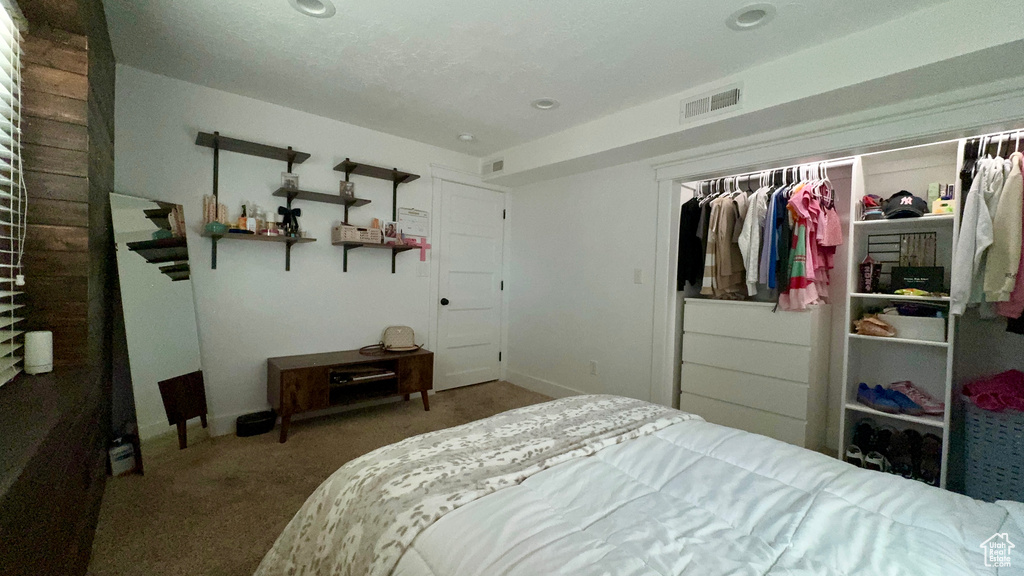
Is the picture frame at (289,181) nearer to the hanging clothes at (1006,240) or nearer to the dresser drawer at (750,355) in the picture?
the dresser drawer at (750,355)

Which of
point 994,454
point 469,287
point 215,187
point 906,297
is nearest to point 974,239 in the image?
point 906,297

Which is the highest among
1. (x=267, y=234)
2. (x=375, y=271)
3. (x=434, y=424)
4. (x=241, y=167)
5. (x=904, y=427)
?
(x=241, y=167)

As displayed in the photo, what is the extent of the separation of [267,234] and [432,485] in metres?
2.42

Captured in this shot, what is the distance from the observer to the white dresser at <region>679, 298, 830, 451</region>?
8.25 feet

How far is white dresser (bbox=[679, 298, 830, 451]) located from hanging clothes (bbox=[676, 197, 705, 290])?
0.20 meters

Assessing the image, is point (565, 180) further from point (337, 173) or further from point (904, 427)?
point (904, 427)

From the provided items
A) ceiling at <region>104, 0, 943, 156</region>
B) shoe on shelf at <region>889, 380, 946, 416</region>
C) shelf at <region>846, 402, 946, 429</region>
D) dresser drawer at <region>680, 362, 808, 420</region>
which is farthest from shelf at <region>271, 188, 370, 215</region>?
shoe on shelf at <region>889, 380, 946, 416</region>

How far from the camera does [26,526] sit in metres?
0.86

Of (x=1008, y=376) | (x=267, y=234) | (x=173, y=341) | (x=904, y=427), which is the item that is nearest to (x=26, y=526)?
(x=173, y=341)

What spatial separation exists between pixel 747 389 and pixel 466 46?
8.93 ft

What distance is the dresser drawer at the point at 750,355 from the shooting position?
2.52m

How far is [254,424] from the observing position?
8.95ft

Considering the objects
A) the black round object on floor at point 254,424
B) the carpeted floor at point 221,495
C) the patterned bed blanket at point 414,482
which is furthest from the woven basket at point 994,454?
the black round object on floor at point 254,424

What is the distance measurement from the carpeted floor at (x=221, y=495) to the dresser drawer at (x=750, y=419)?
1.82m
